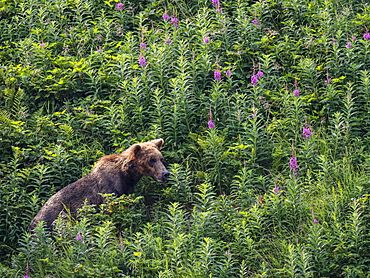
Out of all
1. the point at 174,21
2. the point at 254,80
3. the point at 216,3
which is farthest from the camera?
the point at 216,3

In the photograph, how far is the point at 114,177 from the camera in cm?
1030

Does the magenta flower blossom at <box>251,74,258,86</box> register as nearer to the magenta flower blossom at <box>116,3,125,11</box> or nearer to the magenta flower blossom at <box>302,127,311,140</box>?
the magenta flower blossom at <box>302,127,311,140</box>

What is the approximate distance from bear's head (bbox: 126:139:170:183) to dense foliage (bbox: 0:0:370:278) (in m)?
0.25

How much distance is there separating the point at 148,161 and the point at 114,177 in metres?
0.64

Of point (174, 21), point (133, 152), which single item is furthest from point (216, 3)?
point (133, 152)

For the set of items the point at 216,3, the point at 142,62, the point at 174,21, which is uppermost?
the point at 216,3

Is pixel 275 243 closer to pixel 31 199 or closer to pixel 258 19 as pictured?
pixel 31 199

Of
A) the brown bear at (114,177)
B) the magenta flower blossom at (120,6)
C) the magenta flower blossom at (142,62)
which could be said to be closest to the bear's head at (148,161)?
the brown bear at (114,177)

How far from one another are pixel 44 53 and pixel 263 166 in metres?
5.23

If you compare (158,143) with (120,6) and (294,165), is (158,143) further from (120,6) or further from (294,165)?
(120,6)

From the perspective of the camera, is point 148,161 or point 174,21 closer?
point 148,161

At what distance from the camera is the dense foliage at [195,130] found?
8.86 metres

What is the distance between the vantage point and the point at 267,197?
9.86 m

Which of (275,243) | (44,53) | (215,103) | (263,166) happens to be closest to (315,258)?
(275,243)
